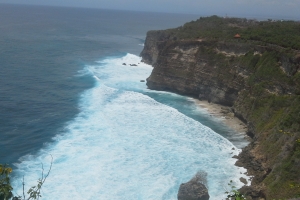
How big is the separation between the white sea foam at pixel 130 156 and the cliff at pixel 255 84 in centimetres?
413

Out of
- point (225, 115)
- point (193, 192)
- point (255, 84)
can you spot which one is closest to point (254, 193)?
point (193, 192)

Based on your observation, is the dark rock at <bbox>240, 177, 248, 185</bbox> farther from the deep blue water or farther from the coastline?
the deep blue water

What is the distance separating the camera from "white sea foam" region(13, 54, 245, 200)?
101 feet

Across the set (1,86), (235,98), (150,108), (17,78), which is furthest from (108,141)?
(17,78)

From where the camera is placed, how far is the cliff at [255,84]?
29125mm

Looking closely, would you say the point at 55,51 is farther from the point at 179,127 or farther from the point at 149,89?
the point at 179,127

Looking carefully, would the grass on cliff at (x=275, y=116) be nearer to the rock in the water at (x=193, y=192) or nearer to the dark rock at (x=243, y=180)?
the dark rock at (x=243, y=180)

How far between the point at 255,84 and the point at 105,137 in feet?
72.3

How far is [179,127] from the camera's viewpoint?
4500 cm

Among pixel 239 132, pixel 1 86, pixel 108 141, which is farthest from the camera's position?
pixel 1 86

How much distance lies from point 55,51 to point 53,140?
63481mm

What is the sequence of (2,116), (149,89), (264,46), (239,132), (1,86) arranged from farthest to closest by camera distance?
(149,89), (1,86), (264,46), (2,116), (239,132)

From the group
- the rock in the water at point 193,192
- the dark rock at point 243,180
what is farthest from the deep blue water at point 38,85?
the dark rock at point 243,180

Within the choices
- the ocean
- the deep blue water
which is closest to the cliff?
the ocean
